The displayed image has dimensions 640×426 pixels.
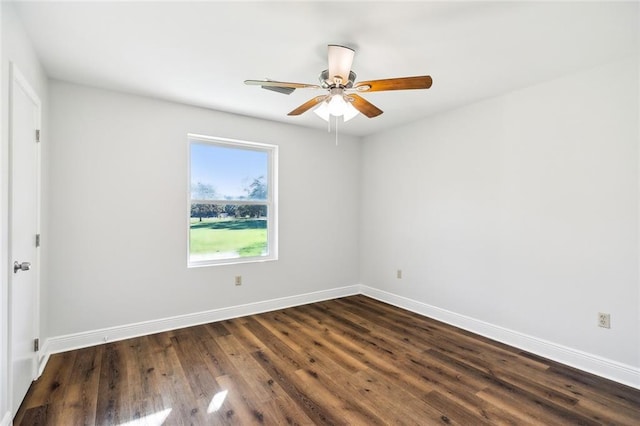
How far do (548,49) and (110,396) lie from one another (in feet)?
12.6

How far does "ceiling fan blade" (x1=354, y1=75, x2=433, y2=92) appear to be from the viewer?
A: 1.90m

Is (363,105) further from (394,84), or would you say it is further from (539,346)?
(539,346)

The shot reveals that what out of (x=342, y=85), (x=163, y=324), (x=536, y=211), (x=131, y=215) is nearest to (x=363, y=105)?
(x=342, y=85)

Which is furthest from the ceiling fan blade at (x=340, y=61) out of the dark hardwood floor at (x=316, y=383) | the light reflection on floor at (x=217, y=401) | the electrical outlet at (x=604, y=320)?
the electrical outlet at (x=604, y=320)

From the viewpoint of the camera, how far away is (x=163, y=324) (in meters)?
3.13

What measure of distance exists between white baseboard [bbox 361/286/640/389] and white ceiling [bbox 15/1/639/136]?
2284mm

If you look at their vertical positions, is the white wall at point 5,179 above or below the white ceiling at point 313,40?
below

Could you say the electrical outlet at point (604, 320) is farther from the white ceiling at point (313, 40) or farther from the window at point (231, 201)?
the window at point (231, 201)

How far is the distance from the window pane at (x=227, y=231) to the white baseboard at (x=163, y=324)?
0.63m

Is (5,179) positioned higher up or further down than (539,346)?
higher up

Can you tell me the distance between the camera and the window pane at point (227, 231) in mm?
3455

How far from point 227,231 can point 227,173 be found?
70 cm

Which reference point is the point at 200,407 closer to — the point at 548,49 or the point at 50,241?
the point at 50,241

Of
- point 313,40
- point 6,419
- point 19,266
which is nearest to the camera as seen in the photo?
point 6,419
